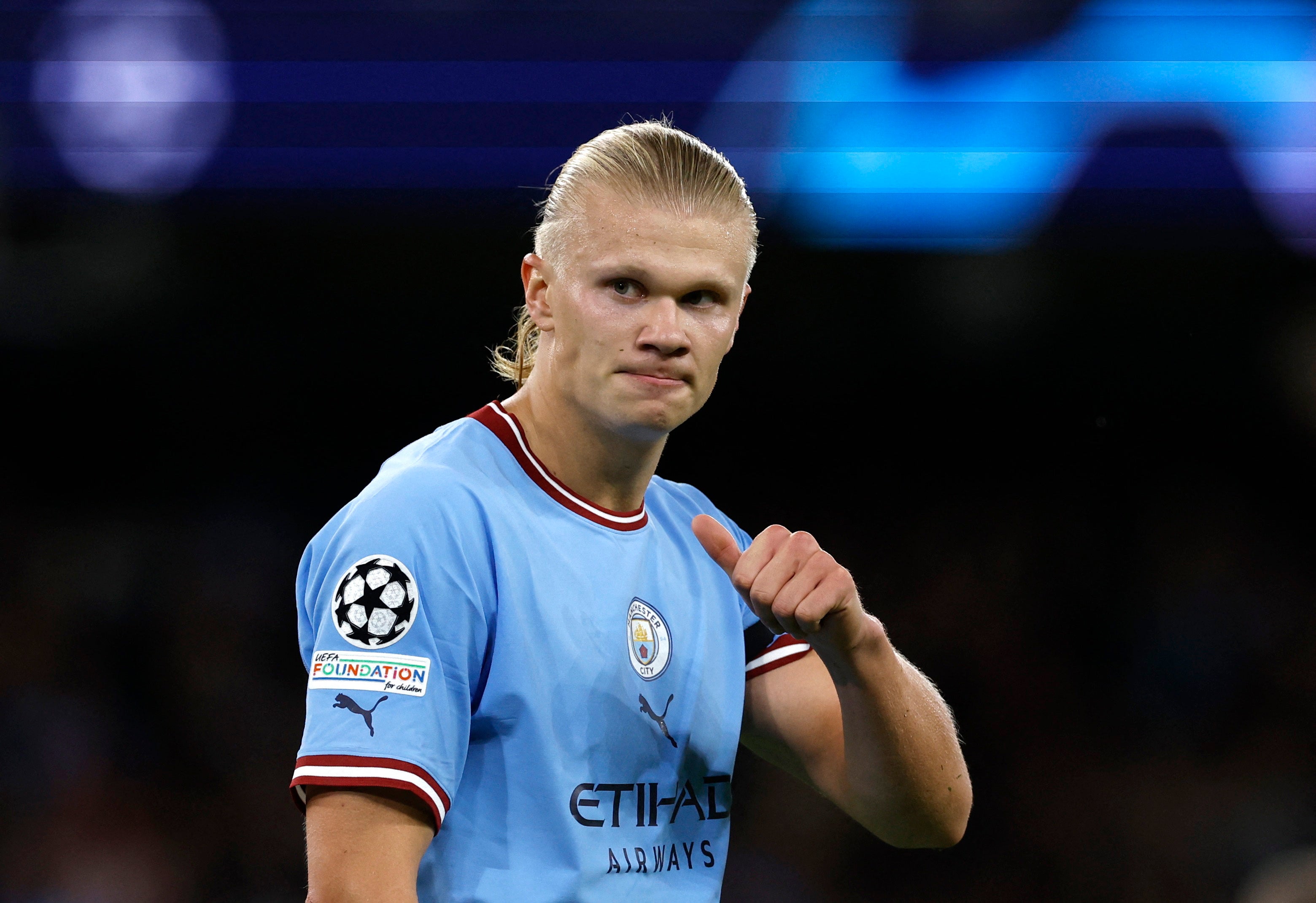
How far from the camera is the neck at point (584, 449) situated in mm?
1661

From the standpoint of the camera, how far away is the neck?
1.66 m

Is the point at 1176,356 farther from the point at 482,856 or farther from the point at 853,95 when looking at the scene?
the point at 482,856

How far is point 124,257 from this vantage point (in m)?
4.57

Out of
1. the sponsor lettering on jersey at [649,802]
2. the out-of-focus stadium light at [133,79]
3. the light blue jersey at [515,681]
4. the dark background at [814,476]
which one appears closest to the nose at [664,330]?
the light blue jersey at [515,681]

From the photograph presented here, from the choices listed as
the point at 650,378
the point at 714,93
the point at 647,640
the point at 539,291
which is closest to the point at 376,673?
the point at 647,640

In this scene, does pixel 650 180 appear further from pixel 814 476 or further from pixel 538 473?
pixel 814 476

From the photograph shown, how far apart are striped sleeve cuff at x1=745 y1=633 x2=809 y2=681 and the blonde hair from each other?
584 millimetres

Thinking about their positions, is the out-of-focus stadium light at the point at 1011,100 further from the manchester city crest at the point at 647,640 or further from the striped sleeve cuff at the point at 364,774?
the striped sleeve cuff at the point at 364,774

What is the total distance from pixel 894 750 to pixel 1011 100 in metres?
3.02

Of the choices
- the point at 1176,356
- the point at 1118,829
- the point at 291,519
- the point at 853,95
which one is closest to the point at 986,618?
the point at 1118,829

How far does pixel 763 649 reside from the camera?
1885mm

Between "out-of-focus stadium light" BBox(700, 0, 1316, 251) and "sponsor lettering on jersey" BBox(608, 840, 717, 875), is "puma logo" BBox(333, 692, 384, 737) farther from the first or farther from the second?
"out-of-focus stadium light" BBox(700, 0, 1316, 251)

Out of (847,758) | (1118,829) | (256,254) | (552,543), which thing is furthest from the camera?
(256,254)

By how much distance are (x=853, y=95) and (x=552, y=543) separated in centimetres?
291
